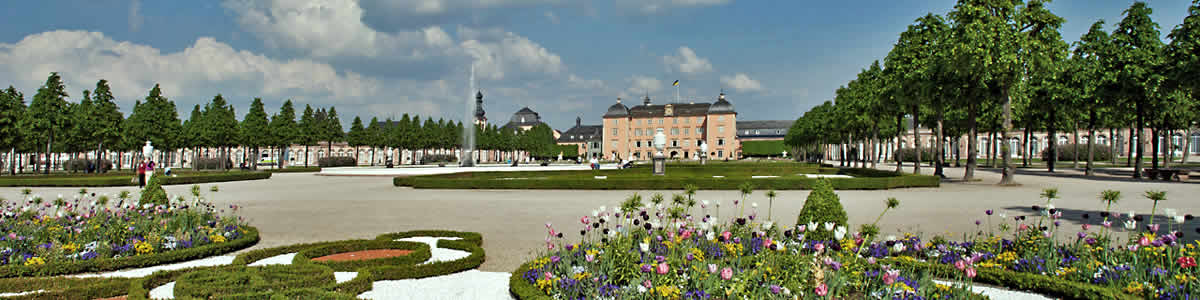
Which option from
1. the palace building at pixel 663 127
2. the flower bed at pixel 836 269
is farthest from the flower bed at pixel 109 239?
the palace building at pixel 663 127

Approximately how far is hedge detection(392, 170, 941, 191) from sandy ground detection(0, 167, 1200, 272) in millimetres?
677

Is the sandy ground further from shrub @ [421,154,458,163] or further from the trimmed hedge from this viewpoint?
shrub @ [421,154,458,163]

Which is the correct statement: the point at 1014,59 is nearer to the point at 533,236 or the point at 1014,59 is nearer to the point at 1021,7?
the point at 1021,7

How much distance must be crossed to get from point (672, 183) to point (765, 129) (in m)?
118

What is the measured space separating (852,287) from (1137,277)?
7.71 ft

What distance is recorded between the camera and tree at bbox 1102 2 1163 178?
26.5 meters

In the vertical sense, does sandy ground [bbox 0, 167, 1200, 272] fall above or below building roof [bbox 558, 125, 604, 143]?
Answer: below

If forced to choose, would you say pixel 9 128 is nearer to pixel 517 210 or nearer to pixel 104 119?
pixel 104 119

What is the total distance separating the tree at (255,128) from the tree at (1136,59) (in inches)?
2461

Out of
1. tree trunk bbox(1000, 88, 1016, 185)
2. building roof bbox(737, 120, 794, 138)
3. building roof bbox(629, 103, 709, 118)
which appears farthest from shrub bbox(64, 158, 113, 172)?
building roof bbox(737, 120, 794, 138)

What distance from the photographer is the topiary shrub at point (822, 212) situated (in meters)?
6.64

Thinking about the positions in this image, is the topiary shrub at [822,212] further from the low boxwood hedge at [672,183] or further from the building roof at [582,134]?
the building roof at [582,134]

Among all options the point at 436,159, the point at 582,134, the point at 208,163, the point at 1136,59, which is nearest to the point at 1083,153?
the point at 1136,59

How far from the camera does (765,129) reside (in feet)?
436
